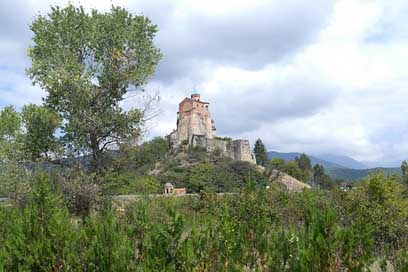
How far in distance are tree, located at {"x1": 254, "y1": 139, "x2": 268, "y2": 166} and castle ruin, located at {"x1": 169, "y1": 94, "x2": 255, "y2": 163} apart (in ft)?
22.9

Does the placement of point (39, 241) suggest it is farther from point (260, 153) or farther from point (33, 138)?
point (260, 153)

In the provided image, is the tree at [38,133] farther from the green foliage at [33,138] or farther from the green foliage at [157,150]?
the green foliage at [157,150]

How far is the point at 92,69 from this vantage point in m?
17.6

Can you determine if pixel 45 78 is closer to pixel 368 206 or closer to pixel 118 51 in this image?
pixel 118 51

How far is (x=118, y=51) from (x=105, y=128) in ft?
9.89

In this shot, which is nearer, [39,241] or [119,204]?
[39,241]

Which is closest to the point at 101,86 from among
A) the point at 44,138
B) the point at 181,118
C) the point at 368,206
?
the point at 44,138

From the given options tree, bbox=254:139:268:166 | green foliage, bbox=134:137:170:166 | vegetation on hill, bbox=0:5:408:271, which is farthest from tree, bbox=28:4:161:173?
tree, bbox=254:139:268:166

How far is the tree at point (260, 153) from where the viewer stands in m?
100

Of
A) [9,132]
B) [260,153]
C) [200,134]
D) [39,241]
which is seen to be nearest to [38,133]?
[9,132]

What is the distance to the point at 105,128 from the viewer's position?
17.5m

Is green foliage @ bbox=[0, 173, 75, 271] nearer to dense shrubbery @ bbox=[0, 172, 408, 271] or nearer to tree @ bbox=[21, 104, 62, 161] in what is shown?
dense shrubbery @ bbox=[0, 172, 408, 271]

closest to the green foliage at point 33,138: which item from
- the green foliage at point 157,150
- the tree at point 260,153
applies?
the green foliage at point 157,150

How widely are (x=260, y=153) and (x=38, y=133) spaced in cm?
8705
